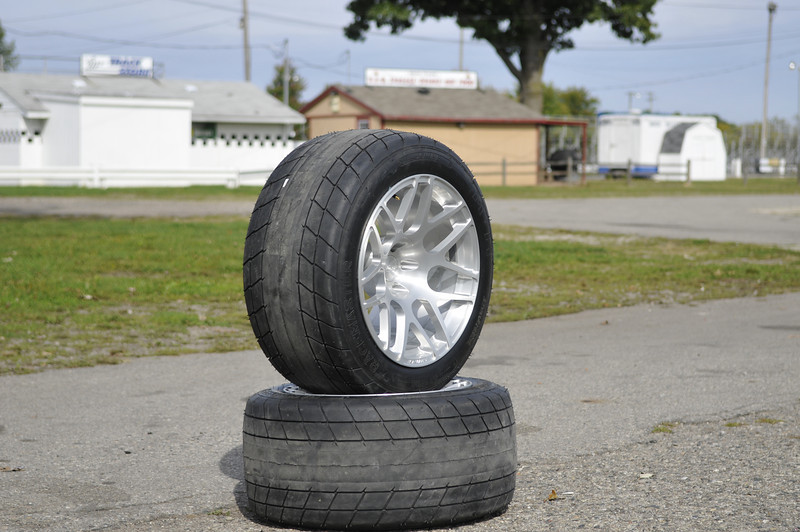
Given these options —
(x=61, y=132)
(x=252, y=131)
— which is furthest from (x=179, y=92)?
(x=61, y=132)

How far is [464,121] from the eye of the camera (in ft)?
150

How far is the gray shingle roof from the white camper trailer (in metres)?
11.1

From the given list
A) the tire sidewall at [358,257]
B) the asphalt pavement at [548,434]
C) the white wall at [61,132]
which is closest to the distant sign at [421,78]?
the white wall at [61,132]

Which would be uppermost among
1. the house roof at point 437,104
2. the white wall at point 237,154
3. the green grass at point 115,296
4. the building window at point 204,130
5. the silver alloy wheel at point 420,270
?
the house roof at point 437,104

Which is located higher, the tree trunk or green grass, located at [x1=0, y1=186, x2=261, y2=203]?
the tree trunk

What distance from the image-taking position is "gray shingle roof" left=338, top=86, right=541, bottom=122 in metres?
45.2

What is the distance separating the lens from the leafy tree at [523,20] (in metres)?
46.6

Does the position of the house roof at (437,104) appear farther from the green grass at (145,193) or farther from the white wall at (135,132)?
the green grass at (145,193)

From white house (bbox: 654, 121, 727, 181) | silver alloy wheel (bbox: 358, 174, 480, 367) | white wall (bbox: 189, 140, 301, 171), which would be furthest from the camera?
white house (bbox: 654, 121, 727, 181)

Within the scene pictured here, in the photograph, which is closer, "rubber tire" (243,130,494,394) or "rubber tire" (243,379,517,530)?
"rubber tire" (243,379,517,530)

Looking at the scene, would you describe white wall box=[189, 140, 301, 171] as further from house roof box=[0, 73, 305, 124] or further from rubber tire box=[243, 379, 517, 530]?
rubber tire box=[243, 379, 517, 530]

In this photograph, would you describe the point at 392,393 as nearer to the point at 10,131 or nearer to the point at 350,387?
the point at 350,387

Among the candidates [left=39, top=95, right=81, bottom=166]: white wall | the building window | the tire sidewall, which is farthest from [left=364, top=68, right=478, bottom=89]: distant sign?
the tire sidewall

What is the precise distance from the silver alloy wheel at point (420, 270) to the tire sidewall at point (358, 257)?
0.10 ft
